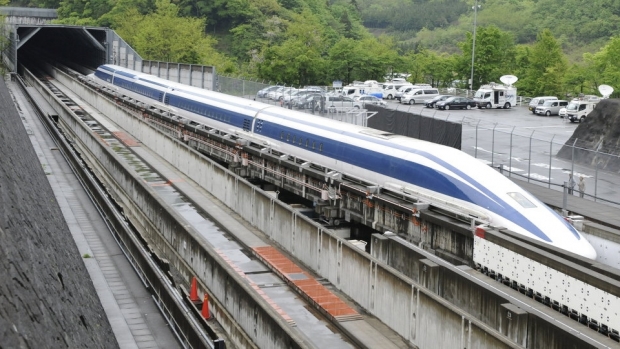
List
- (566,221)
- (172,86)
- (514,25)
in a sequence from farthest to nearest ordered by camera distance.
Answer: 1. (514,25)
2. (172,86)
3. (566,221)

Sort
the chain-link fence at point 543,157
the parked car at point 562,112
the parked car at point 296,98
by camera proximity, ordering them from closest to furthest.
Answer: the chain-link fence at point 543,157, the parked car at point 296,98, the parked car at point 562,112

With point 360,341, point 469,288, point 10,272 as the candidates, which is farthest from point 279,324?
point 10,272

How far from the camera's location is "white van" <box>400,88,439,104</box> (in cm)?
7494

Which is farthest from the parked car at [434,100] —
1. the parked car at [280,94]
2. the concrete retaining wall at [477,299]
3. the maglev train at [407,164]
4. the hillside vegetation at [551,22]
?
the hillside vegetation at [551,22]

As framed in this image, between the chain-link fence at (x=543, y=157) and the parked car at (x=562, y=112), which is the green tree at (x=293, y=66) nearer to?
the chain-link fence at (x=543, y=157)

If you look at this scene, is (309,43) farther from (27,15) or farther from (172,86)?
(27,15)

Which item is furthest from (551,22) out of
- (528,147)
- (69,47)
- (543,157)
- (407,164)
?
(407,164)

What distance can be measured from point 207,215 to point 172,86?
30.8 meters

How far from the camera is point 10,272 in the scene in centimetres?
482

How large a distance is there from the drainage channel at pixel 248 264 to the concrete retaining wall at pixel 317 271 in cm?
105

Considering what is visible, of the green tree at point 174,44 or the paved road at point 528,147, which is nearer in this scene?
the paved road at point 528,147

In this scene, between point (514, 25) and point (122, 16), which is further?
point (514, 25)

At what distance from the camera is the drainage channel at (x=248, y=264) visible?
782 inches

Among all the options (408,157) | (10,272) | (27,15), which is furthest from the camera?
(27,15)
